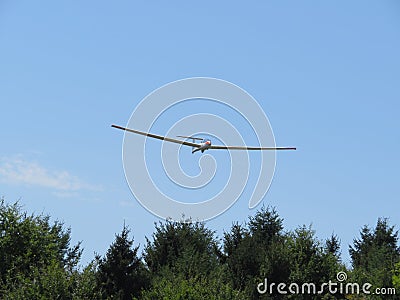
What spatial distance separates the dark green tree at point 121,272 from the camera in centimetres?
4984

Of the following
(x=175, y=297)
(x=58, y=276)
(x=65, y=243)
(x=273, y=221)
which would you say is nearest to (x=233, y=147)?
(x=175, y=297)

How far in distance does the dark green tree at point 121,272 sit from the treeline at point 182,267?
0.08 m

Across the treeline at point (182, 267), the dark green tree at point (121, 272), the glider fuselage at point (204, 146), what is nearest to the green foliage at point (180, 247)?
the treeline at point (182, 267)

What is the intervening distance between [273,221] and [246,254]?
1421 centimetres

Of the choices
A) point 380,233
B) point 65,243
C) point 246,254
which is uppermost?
point 380,233

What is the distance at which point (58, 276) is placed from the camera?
4406 centimetres

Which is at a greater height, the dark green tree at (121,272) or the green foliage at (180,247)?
the green foliage at (180,247)

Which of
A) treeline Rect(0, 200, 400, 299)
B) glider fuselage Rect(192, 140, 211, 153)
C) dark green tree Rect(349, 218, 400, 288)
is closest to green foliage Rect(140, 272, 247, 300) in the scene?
treeline Rect(0, 200, 400, 299)

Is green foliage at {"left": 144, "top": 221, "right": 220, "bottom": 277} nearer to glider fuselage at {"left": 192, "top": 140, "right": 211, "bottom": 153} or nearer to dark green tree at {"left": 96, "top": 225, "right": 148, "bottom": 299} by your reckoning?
dark green tree at {"left": 96, "top": 225, "right": 148, "bottom": 299}

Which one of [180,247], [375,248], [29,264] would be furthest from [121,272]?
[375,248]

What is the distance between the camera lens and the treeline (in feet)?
148

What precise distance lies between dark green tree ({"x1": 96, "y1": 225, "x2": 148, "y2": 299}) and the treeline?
77 millimetres

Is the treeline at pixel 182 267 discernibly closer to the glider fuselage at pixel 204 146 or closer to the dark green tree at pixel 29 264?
the dark green tree at pixel 29 264

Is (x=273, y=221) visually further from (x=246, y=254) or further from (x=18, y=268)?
(x=18, y=268)
